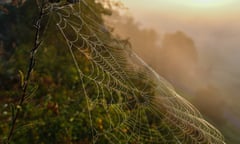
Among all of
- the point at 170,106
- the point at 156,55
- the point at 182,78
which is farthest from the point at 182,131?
the point at 182,78

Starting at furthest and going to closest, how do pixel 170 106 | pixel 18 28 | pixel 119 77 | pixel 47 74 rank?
pixel 18 28
pixel 47 74
pixel 119 77
pixel 170 106

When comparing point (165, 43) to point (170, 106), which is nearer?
point (170, 106)

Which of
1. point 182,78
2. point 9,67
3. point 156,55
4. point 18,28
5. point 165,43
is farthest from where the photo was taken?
point 182,78

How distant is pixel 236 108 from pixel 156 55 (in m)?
12.8

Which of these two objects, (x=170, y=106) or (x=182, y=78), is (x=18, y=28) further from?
(x=182, y=78)

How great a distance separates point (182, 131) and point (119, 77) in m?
0.95

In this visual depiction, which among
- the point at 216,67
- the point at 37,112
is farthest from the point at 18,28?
the point at 216,67

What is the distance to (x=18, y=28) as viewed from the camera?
1350cm

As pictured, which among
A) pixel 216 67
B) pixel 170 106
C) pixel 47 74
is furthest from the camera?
pixel 216 67

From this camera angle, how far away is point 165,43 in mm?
49844

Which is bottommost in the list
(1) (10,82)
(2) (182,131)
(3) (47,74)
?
(1) (10,82)

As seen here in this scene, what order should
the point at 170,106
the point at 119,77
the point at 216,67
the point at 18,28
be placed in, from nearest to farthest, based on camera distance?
the point at 170,106 → the point at 119,77 → the point at 18,28 → the point at 216,67

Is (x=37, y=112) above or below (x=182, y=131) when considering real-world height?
below

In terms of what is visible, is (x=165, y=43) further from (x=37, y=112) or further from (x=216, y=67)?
(x=37, y=112)
